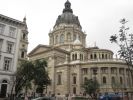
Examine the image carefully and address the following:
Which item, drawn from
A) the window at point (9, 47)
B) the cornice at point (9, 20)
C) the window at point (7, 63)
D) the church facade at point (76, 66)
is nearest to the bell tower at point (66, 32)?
the church facade at point (76, 66)

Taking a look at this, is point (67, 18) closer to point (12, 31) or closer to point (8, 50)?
point (12, 31)

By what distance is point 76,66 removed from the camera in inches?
2360

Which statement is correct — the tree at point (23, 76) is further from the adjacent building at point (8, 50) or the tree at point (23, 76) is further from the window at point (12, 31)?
the window at point (12, 31)

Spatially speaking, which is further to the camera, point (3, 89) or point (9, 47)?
point (9, 47)

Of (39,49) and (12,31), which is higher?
(39,49)

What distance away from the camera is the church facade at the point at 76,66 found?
56.2 m

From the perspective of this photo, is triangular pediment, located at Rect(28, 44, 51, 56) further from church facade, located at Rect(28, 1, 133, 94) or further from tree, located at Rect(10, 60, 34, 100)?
tree, located at Rect(10, 60, 34, 100)

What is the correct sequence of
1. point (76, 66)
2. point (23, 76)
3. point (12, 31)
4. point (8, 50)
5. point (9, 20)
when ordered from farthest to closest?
point (76, 66)
point (12, 31)
point (9, 20)
point (8, 50)
point (23, 76)

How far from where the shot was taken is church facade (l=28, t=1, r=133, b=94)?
56.2m

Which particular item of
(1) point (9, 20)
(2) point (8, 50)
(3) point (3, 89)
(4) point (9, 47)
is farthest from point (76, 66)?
(3) point (3, 89)

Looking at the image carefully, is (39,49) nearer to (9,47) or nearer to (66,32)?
(66,32)

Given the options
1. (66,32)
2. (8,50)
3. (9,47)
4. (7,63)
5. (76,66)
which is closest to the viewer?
(7,63)

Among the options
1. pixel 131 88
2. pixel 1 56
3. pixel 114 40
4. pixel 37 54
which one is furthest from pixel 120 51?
pixel 37 54

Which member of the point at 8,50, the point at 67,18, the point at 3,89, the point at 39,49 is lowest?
the point at 3,89
